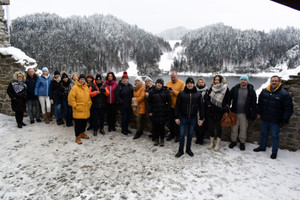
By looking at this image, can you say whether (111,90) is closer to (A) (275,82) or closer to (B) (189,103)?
(B) (189,103)

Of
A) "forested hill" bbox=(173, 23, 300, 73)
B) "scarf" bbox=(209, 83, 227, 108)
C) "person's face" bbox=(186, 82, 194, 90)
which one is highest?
"forested hill" bbox=(173, 23, 300, 73)

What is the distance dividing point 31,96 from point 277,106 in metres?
7.16

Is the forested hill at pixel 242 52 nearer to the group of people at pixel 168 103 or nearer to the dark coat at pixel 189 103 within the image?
the group of people at pixel 168 103

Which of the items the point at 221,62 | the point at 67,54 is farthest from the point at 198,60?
the point at 67,54

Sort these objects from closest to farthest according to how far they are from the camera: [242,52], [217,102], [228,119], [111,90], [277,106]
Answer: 1. [277,106]
2. [217,102]
3. [228,119]
4. [111,90]
5. [242,52]

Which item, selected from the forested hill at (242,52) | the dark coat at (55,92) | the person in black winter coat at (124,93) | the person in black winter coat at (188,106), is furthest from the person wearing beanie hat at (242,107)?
the forested hill at (242,52)

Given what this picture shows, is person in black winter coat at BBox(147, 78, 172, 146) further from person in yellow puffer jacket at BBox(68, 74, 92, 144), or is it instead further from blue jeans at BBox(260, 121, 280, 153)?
blue jeans at BBox(260, 121, 280, 153)

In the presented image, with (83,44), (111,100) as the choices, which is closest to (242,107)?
(111,100)

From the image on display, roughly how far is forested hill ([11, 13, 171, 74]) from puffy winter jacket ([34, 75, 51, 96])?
75131 millimetres

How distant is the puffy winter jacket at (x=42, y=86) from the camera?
5.82 meters

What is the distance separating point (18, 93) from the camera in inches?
214

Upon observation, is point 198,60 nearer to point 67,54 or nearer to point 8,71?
point 67,54

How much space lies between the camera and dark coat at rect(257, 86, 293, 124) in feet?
12.5

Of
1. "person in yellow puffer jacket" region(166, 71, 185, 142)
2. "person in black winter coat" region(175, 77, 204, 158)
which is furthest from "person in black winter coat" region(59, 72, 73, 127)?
"person in black winter coat" region(175, 77, 204, 158)
